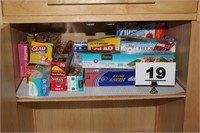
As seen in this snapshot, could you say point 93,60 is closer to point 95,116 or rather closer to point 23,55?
point 23,55

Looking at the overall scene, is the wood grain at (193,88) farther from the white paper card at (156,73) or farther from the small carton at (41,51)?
the small carton at (41,51)

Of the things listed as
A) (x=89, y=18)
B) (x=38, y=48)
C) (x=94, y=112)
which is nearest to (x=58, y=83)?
(x=38, y=48)

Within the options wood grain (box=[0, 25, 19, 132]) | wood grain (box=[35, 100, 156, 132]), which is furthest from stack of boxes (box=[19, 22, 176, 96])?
wood grain (box=[35, 100, 156, 132])

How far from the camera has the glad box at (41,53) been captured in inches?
39.7

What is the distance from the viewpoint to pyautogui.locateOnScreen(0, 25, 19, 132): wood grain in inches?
29.8

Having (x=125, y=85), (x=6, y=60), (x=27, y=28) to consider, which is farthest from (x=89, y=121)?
(x=6, y=60)

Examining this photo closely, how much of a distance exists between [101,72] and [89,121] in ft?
Result: 1.29

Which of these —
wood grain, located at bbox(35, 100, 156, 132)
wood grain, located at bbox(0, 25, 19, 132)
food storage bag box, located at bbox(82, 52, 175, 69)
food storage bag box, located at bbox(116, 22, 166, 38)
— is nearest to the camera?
wood grain, located at bbox(0, 25, 19, 132)

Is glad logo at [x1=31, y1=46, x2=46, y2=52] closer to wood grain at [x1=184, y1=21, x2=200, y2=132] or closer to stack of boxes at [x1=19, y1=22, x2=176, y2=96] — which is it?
stack of boxes at [x1=19, y1=22, x2=176, y2=96]

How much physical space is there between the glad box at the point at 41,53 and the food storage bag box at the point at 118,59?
13cm

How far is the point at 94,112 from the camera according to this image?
1.29 m

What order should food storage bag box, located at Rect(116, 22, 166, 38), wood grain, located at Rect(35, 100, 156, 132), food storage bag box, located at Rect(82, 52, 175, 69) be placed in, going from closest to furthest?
food storage bag box, located at Rect(82, 52, 175, 69) < food storage bag box, located at Rect(116, 22, 166, 38) < wood grain, located at Rect(35, 100, 156, 132)

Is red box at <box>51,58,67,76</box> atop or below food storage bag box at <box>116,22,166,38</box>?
below

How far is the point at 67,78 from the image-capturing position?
3.16 feet
